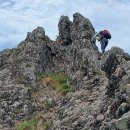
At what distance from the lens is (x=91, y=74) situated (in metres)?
43.0

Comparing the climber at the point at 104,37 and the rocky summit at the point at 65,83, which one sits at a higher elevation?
the climber at the point at 104,37

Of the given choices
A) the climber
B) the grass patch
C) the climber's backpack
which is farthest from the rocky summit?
the climber's backpack

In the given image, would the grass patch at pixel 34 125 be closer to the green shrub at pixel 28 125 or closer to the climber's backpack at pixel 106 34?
the green shrub at pixel 28 125

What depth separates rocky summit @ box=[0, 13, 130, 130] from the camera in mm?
33531

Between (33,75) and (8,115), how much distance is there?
6.68 meters

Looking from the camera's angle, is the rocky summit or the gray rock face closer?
the rocky summit

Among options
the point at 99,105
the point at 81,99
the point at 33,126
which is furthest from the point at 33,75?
the point at 99,105

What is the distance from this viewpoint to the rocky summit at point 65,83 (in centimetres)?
3353

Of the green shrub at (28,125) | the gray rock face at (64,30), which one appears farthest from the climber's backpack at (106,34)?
the gray rock face at (64,30)

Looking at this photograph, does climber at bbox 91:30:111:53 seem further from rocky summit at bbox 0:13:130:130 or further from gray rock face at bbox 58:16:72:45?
gray rock face at bbox 58:16:72:45

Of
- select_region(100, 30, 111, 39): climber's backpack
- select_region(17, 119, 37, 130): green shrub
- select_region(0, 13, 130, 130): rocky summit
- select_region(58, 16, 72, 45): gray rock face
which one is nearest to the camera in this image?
select_region(0, 13, 130, 130): rocky summit

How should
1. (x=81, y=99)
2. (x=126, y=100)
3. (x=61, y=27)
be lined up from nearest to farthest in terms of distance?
1. (x=126, y=100)
2. (x=81, y=99)
3. (x=61, y=27)

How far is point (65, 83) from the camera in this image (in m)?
49.2

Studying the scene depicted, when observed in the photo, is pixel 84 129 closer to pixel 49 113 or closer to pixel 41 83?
pixel 49 113
